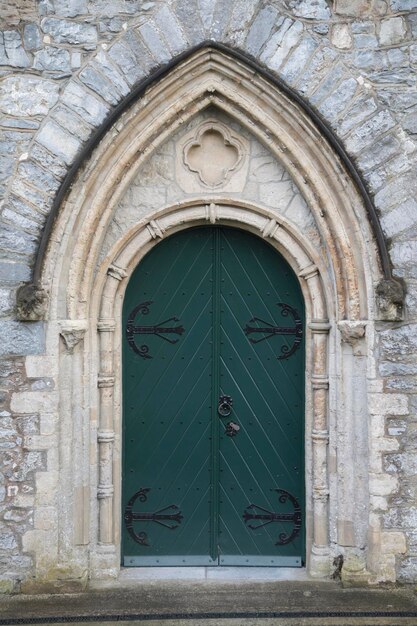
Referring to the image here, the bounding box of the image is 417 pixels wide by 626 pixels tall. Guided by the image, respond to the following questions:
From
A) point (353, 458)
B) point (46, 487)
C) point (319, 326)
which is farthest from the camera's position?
point (319, 326)

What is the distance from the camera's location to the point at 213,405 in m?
5.17

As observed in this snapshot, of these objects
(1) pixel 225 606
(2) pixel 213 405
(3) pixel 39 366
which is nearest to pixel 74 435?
(3) pixel 39 366

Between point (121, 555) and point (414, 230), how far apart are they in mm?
3007

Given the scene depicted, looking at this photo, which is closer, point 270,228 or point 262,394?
point 270,228

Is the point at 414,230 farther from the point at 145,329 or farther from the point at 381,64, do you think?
the point at 145,329

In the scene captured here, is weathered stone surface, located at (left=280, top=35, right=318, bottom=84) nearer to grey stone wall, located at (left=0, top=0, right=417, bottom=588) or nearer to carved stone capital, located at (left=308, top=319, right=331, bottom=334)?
grey stone wall, located at (left=0, top=0, right=417, bottom=588)

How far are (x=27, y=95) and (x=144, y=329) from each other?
5.70ft

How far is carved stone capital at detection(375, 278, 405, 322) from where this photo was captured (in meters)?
4.58

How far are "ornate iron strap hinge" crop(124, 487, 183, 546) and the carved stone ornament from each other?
221 centimetres

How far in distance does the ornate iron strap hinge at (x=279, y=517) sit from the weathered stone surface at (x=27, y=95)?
10.0 feet

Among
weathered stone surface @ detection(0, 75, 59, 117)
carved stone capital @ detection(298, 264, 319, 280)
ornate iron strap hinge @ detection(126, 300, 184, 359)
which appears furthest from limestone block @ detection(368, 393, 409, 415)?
weathered stone surface @ detection(0, 75, 59, 117)

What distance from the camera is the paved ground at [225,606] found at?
14.5 feet

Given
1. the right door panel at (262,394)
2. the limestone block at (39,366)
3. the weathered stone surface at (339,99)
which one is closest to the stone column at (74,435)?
the limestone block at (39,366)

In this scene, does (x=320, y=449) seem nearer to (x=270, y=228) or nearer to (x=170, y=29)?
(x=270, y=228)
